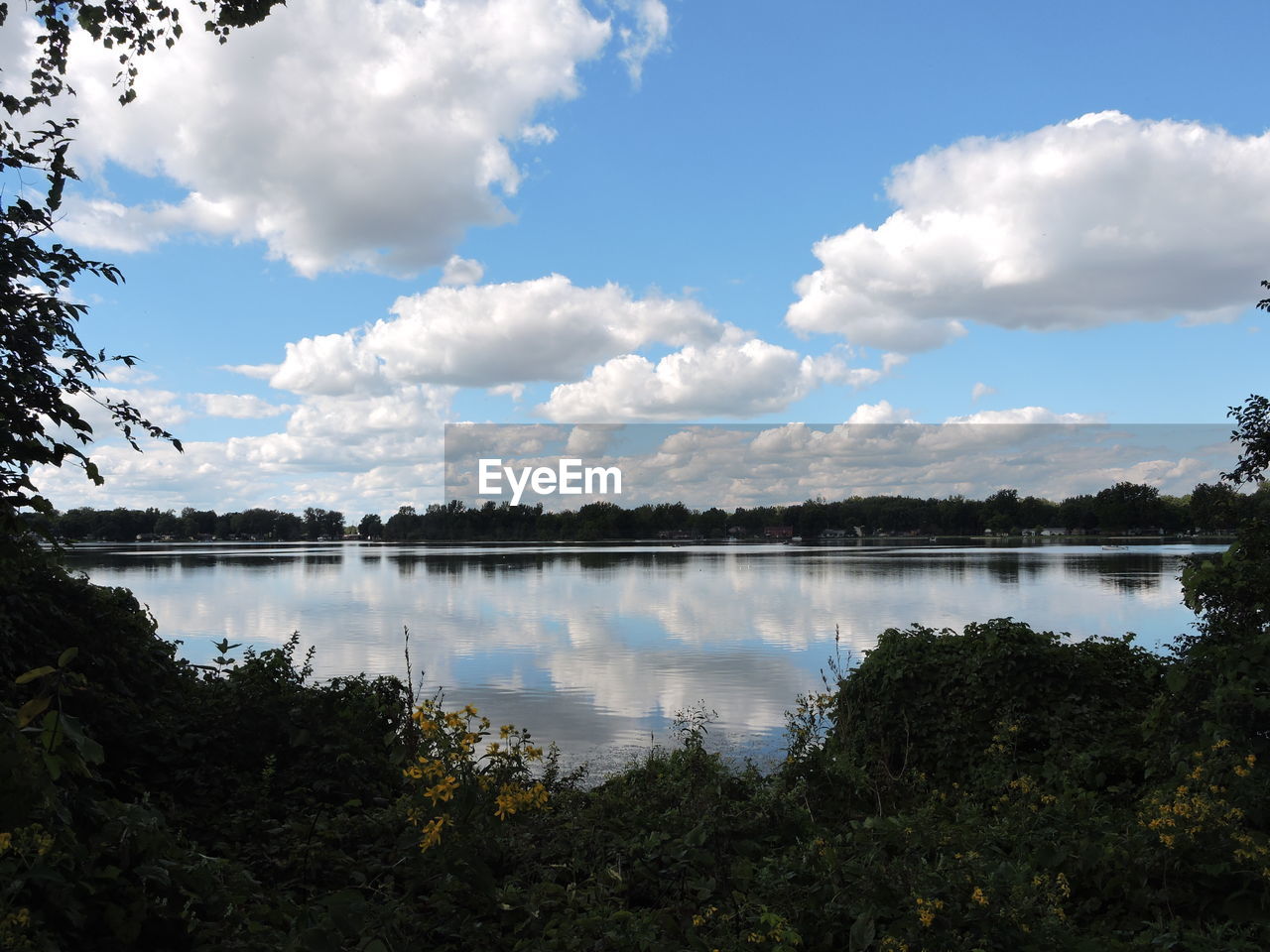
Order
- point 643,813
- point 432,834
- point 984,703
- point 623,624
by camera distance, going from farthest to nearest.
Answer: point 623,624 → point 984,703 → point 643,813 → point 432,834

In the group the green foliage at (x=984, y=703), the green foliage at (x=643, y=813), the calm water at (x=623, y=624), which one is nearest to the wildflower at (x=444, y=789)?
the green foliage at (x=643, y=813)


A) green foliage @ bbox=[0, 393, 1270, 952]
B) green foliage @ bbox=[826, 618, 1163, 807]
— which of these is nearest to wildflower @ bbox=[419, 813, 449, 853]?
green foliage @ bbox=[0, 393, 1270, 952]

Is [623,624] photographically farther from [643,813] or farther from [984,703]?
[643,813]

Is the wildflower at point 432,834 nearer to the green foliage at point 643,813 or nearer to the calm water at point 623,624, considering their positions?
the green foliage at point 643,813

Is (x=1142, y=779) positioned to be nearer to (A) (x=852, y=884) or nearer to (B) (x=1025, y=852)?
(B) (x=1025, y=852)

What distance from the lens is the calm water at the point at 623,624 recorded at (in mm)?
14531

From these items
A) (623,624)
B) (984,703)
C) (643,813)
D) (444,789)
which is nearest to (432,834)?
(444,789)

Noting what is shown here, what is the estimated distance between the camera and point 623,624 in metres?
26.5

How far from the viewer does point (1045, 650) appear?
29.1 feet

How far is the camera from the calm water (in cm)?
1453

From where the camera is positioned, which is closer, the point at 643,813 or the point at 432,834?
the point at 432,834

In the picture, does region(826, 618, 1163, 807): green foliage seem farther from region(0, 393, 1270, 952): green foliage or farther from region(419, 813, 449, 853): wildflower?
region(419, 813, 449, 853): wildflower

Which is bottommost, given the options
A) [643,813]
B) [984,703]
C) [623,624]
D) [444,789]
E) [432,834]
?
[623,624]

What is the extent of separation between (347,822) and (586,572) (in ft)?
164
